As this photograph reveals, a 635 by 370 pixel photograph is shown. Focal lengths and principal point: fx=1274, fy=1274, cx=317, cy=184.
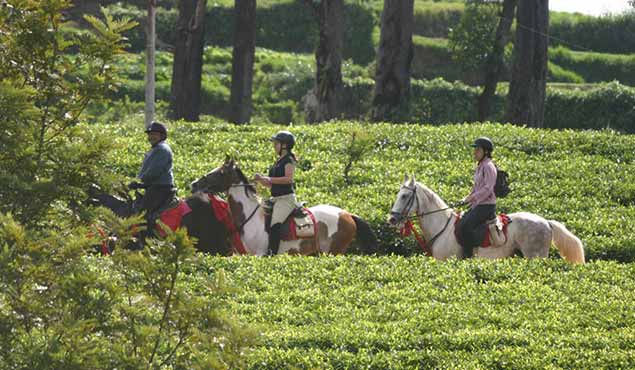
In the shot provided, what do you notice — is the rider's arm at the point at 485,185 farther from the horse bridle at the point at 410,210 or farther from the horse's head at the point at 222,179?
the horse's head at the point at 222,179

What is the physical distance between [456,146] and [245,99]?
8620 mm

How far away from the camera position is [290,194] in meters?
19.0

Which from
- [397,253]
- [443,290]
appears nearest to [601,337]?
[443,290]

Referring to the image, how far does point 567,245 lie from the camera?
65.2ft

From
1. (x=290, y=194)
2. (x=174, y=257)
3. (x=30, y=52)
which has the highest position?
(x=30, y=52)

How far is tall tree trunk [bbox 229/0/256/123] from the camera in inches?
1346

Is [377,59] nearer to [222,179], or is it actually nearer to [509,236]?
[509,236]

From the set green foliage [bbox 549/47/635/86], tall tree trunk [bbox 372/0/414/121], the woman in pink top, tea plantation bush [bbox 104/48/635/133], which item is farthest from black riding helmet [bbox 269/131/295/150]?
green foliage [bbox 549/47/635/86]

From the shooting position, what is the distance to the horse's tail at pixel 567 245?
1983cm

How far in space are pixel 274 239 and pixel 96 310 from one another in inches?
398

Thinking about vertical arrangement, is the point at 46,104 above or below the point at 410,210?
above

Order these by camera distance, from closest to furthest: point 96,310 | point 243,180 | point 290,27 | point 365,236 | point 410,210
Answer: point 96,310 → point 243,180 → point 410,210 → point 365,236 → point 290,27

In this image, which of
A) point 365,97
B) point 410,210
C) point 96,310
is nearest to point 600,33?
point 365,97

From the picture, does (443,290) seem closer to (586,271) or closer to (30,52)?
(586,271)
